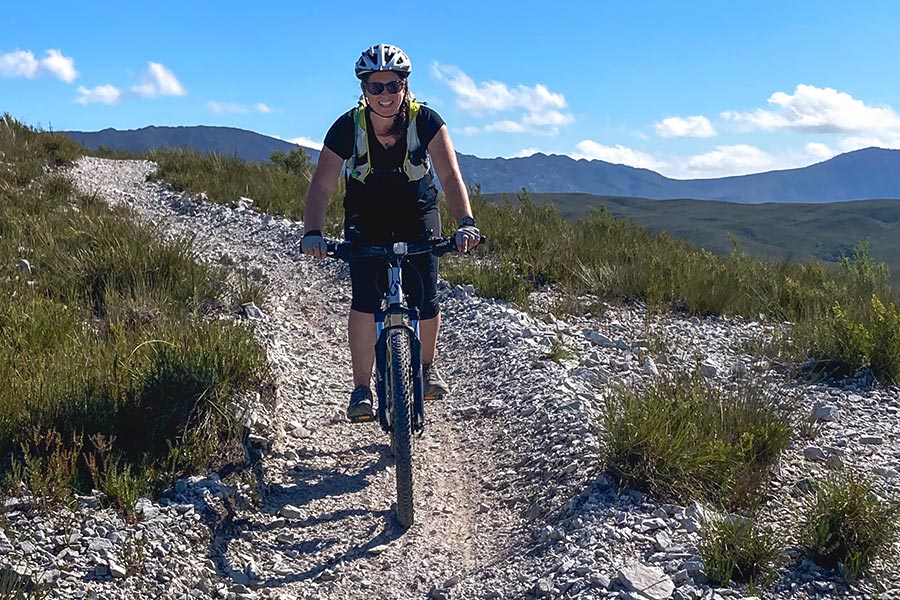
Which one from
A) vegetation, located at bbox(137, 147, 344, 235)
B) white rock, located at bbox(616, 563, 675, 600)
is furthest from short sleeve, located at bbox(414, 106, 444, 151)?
vegetation, located at bbox(137, 147, 344, 235)

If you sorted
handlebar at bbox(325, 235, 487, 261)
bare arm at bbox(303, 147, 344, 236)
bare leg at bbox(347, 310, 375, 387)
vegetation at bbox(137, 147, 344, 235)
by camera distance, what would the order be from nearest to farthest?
handlebar at bbox(325, 235, 487, 261)
bare arm at bbox(303, 147, 344, 236)
bare leg at bbox(347, 310, 375, 387)
vegetation at bbox(137, 147, 344, 235)

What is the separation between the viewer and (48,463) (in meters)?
3.56

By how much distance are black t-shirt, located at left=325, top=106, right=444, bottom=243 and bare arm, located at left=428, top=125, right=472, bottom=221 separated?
0.06m

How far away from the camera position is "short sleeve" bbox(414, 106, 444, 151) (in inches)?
178

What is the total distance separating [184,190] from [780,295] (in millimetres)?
12567

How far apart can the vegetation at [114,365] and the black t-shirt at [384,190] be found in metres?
1.37

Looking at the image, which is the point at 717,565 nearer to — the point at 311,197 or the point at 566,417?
the point at 566,417

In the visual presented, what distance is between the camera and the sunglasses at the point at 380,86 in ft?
13.9

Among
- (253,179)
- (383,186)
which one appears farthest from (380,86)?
(253,179)

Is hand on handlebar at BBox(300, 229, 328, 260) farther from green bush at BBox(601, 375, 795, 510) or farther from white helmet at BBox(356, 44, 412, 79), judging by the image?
green bush at BBox(601, 375, 795, 510)

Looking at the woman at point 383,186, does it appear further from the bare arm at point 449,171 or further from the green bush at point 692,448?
the green bush at point 692,448

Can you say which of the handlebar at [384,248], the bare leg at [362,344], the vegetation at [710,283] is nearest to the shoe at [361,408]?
the bare leg at [362,344]

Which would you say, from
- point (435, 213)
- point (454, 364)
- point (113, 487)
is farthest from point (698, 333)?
point (113, 487)

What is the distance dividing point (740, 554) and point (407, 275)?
2.64 meters
